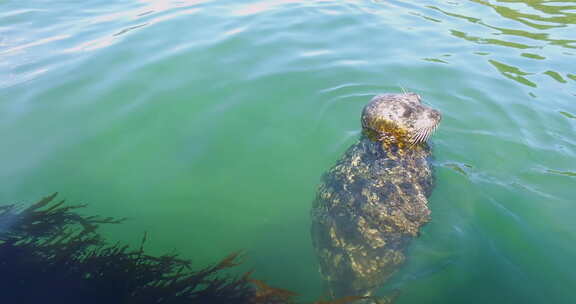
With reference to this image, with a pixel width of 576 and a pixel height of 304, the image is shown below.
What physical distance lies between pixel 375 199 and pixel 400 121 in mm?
1273

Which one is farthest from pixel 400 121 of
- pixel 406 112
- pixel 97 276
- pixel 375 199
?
pixel 97 276

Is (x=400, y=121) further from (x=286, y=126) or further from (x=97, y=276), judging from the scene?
(x=97, y=276)

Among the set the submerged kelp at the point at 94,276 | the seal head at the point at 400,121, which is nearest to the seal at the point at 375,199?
the seal head at the point at 400,121

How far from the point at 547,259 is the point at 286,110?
4179 millimetres

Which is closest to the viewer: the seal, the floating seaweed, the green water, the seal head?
the floating seaweed

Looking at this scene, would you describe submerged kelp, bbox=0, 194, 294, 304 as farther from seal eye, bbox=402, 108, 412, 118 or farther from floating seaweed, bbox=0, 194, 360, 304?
seal eye, bbox=402, 108, 412, 118

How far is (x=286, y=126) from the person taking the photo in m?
5.93

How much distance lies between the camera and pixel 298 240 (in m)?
4.24

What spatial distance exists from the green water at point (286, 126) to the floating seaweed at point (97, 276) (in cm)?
43

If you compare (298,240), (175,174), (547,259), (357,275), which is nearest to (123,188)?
(175,174)

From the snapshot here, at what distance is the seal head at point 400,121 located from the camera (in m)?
4.69

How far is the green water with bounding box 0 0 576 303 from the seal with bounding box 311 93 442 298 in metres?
0.31

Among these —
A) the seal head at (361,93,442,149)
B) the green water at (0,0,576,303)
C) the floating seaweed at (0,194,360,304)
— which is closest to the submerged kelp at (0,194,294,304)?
the floating seaweed at (0,194,360,304)

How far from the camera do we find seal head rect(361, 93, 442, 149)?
4.69 metres
